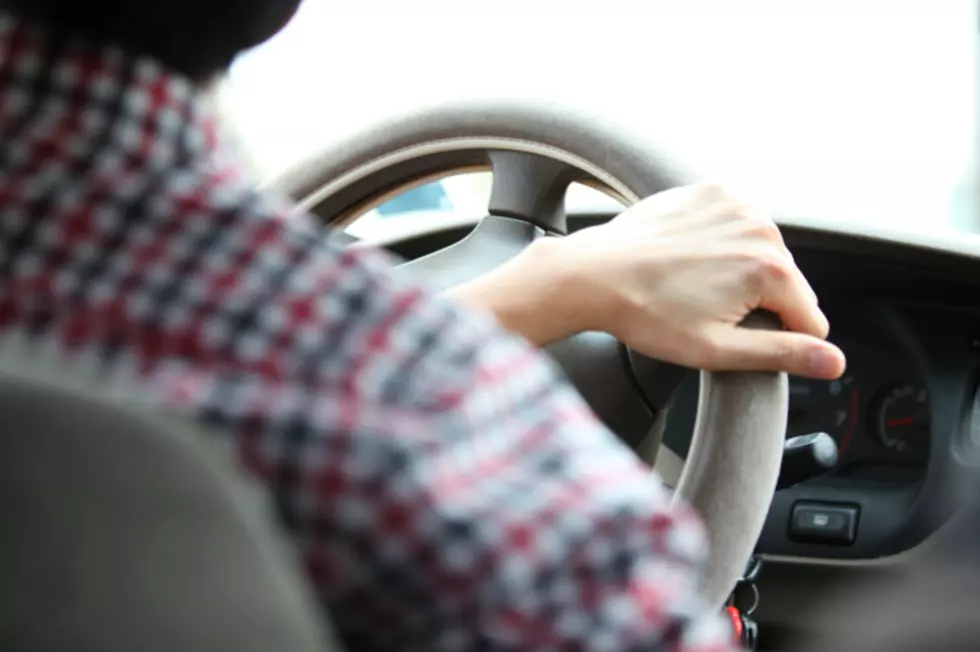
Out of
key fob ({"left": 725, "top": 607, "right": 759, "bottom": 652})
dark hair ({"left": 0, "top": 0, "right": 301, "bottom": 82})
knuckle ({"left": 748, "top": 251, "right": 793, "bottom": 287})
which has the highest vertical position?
dark hair ({"left": 0, "top": 0, "right": 301, "bottom": 82})

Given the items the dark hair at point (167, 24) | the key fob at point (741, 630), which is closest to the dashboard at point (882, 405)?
the key fob at point (741, 630)

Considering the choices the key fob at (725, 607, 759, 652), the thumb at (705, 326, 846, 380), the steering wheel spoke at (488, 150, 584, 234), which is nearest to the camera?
the thumb at (705, 326, 846, 380)

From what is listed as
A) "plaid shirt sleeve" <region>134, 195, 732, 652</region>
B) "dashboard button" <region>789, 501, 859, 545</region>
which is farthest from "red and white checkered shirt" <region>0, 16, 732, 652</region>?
"dashboard button" <region>789, 501, 859, 545</region>

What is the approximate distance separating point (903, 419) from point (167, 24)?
4.13 feet

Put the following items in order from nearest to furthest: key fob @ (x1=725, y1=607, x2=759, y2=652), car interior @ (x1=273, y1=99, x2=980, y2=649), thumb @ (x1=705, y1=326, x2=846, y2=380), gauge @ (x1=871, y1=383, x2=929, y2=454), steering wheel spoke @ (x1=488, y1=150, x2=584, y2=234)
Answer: thumb @ (x1=705, y1=326, x2=846, y2=380), steering wheel spoke @ (x1=488, y1=150, x2=584, y2=234), key fob @ (x1=725, y1=607, x2=759, y2=652), car interior @ (x1=273, y1=99, x2=980, y2=649), gauge @ (x1=871, y1=383, x2=929, y2=454)

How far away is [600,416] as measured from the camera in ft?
3.18

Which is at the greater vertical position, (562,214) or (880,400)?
(562,214)

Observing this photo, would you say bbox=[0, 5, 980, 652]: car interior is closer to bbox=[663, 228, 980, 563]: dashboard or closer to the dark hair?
bbox=[663, 228, 980, 563]: dashboard

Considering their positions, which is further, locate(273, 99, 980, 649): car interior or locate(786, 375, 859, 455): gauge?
locate(786, 375, 859, 455): gauge

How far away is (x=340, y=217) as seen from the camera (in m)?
1.15

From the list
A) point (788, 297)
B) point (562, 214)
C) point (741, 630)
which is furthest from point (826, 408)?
Result: point (788, 297)

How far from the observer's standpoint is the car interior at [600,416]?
356 mm

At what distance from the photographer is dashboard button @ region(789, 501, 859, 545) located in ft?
4.90

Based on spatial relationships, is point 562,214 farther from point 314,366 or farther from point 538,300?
point 314,366
